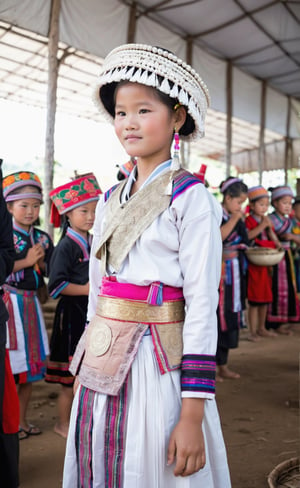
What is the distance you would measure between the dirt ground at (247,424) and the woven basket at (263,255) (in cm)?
104

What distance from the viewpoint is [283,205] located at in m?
5.62

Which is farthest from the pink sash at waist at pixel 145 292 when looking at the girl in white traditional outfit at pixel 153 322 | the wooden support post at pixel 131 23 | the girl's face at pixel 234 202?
the wooden support post at pixel 131 23

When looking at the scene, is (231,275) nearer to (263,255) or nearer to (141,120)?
(263,255)

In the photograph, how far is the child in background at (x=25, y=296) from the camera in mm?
2766

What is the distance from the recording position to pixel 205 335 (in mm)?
1122

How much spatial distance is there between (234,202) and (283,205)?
173 cm

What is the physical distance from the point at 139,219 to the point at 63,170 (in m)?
19.3

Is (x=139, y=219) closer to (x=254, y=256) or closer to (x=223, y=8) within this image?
(x=254, y=256)

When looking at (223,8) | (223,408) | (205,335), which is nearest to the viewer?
(205,335)

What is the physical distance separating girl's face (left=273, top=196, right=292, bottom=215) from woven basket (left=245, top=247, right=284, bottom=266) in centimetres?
78

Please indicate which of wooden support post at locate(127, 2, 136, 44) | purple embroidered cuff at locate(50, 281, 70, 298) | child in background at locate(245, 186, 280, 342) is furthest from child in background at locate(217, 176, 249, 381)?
wooden support post at locate(127, 2, 136, 44)

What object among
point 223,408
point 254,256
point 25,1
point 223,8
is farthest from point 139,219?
point 223,8

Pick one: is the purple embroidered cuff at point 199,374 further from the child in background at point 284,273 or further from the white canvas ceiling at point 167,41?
the white canvas ceiling at point 167,41

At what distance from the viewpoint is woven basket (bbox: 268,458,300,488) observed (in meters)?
1.97
